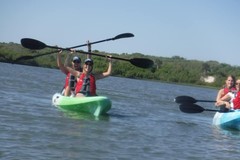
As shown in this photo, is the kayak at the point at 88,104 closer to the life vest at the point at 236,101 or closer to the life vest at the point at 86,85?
the life vest at the point at 86,85

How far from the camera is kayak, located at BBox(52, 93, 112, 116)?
10.8m

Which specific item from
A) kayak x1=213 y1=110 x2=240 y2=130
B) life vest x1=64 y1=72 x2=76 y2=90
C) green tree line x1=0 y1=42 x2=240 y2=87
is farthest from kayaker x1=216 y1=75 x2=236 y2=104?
green tree line x1=0 y1=42 x2=240 y2=87

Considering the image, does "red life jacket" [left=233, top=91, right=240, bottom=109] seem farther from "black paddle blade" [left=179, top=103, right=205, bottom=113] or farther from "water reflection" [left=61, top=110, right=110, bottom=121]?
"water reflection" [left=61, top=110, right=110, bottom=121]

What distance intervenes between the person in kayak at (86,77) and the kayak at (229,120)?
2.76m

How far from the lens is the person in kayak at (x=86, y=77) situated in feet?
36.2

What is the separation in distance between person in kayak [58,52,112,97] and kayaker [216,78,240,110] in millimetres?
2723

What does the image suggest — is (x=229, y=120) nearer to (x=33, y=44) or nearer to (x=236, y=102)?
(x=236, y=102)

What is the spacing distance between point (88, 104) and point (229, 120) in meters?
3.12

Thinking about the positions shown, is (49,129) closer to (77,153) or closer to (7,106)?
(77,153)

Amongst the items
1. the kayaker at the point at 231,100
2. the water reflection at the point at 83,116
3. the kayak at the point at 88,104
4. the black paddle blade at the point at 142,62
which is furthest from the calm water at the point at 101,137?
the black paddle blade at the point at 142,62

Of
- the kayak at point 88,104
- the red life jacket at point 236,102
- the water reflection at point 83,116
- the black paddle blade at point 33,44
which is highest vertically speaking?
the black paddle blade at point 33,44

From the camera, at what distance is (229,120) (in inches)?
435

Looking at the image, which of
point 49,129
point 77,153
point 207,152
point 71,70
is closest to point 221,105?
point 71,70

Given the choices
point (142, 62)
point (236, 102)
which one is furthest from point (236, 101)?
point (142, 62)
